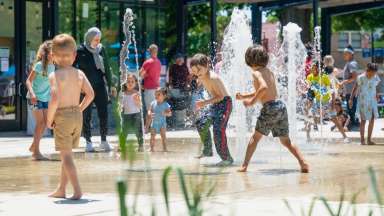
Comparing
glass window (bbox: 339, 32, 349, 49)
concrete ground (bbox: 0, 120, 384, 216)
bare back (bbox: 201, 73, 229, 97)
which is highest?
glass window (bbox: 339, 32, 349, 49)

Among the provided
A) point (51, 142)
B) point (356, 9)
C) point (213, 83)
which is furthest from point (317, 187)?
point (356, 9)

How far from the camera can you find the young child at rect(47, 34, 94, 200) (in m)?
6.89

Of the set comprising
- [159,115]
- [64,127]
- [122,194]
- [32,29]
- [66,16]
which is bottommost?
[122,194]

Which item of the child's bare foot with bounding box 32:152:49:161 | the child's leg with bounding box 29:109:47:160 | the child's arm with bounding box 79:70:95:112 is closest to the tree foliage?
the child's leg with bounding box 29:109:47:160

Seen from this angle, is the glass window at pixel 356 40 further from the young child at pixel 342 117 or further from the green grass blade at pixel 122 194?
the green grass blade at pixel 122 194

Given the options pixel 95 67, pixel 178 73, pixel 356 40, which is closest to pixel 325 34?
pixel 178 73

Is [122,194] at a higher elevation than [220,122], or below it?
below

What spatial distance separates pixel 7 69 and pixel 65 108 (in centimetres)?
1101

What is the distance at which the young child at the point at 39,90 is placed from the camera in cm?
1128

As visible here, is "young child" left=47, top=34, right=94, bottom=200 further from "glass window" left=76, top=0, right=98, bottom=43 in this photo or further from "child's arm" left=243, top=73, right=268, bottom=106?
"glass window" left=76, top=0, right=98, bottom=43

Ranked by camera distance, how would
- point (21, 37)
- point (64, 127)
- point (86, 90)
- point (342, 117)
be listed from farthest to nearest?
1. point (342, 117)
2. point (21, 37)
3. point (86, 90)
4. point (64, 127)

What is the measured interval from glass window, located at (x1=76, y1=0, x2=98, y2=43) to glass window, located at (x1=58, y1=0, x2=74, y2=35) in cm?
20

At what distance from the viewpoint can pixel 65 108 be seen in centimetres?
698

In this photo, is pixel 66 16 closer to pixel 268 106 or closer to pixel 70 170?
pixel 268 106
